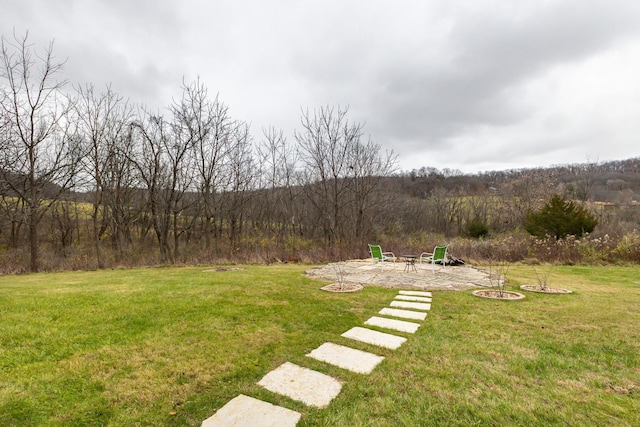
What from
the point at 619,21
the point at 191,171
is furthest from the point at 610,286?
the point at 191,171

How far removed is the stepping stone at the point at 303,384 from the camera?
6.56ft

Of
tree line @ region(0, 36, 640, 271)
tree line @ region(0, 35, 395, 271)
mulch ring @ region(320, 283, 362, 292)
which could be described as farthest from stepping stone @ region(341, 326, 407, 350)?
tree line @ region(0, 35, 395, 271)

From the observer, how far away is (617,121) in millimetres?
10773

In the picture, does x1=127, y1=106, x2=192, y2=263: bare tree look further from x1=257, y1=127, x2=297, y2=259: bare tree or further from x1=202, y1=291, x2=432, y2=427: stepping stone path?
x1=202, y1=291, x2=432, y2=427: stepping stone path

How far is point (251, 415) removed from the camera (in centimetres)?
180

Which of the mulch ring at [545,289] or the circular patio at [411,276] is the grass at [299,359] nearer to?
the mulch ring at [545,289]

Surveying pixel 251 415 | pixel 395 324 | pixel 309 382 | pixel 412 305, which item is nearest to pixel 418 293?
pixel 412 305

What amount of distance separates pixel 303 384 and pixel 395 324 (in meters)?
1.69

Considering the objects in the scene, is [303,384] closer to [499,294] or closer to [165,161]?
[499,294]

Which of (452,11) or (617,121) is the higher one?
(452,11)

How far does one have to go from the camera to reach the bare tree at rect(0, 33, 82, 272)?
9484 mm

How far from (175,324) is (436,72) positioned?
9.40 metres

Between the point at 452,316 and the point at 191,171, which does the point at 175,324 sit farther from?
the point at 191,171

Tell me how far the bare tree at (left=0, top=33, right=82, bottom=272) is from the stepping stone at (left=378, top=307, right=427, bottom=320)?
445 inches
